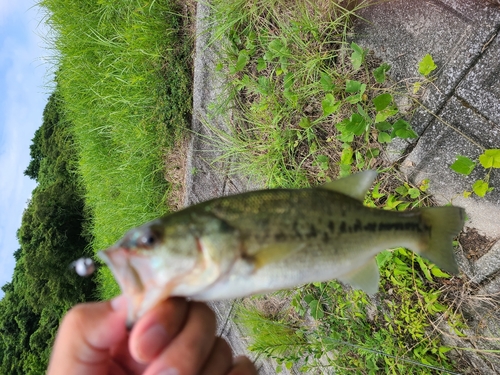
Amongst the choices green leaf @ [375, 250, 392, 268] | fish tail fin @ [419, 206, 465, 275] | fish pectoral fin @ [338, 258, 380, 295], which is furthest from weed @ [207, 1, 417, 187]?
fish pectoral fin @ [338, 258, 380, 295]

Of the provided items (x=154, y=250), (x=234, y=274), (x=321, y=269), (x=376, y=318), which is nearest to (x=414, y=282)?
(x=376, y=318)

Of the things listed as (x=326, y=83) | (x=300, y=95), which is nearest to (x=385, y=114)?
(x=326, y=83)

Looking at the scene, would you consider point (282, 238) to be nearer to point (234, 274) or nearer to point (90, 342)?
point (234, 274)

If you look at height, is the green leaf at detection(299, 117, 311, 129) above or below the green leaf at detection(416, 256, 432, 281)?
above

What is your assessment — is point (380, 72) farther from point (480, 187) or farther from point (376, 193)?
point (480, 187)

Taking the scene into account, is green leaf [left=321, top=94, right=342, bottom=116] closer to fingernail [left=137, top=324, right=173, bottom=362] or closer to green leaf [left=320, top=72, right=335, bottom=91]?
green leaf [left=320, top=72, right=335, bottom=91]

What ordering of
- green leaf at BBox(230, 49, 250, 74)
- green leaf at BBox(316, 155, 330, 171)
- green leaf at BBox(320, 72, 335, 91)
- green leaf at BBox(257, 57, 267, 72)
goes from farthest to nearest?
1. green leaf at BBox(230, 49, 250, 74)
2. green leaf at BBox(257, 57, 267, 72)
3. green leaf at BBox(316, 155, 330, 171)
4. green leaf at BBox(320, 72, 335, 91)

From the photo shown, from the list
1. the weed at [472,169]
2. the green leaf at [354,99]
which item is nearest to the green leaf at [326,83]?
the green leaf at [354,99]
